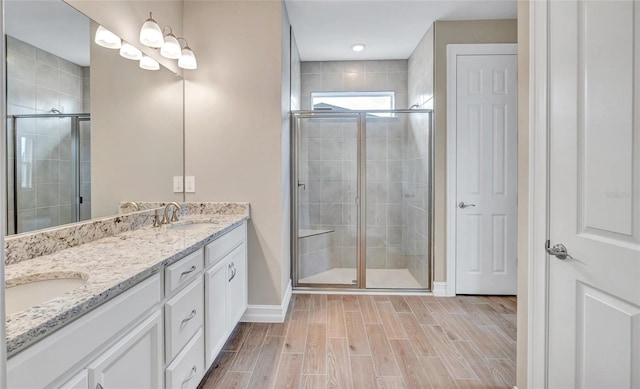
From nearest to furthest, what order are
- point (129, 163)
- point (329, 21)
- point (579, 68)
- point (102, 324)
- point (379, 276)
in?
point (102, 324) → point (579, 68) → point (129, 163) → point (329, 21) → point (379, 276)

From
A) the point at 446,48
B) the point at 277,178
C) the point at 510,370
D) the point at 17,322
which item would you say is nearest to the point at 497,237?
the point at 510,370

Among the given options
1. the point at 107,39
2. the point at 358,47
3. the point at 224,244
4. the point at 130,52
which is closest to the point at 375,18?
the point at 358,47

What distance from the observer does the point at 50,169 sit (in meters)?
1.46

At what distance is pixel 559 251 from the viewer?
1362mm

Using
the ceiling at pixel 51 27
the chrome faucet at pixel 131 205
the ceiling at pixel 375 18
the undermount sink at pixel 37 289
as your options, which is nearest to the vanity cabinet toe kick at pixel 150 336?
the undermount sink at pixel 37 289

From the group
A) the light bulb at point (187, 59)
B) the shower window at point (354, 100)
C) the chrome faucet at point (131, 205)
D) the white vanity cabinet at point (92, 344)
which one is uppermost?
the shower window at point (354, 100)

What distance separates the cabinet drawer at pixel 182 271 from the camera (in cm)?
137

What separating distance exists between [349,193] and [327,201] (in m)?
Result: 0.24

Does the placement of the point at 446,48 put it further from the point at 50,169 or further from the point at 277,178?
the point at 50,169

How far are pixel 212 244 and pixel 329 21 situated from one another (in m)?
A: 2.33

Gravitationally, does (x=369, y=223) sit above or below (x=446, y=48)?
below

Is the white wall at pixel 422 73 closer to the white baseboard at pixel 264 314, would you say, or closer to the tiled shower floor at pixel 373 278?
the tiled shower floor at pixel 373 278

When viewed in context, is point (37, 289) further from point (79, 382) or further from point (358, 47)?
point (358, 47)

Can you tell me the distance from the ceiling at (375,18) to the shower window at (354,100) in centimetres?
58
